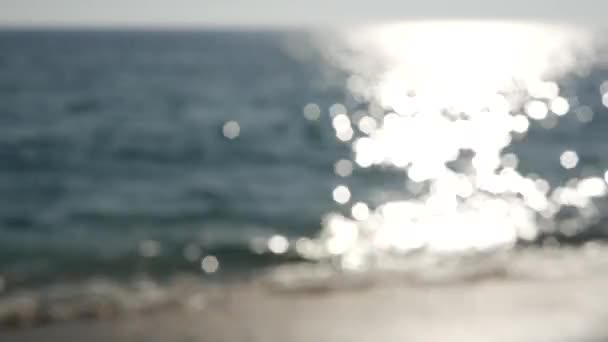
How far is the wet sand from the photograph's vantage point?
25.5 feet

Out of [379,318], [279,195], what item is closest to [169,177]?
[279,195]

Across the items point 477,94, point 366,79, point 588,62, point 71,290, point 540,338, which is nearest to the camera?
point 540,338

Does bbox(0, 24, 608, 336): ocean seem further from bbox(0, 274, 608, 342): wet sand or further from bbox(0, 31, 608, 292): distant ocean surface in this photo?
bbox(0, 274, 608, 342): wet sand

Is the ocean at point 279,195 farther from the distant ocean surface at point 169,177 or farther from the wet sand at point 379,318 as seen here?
the wet sand at point 379,318

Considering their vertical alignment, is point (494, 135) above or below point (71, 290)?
above

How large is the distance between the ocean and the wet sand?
2.89 feet

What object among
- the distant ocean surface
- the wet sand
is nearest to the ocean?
the distant ocean surface

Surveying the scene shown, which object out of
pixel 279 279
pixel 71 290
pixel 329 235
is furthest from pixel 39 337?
pixel 329 235

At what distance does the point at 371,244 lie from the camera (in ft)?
43.5

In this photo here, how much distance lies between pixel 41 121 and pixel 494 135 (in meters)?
17.1

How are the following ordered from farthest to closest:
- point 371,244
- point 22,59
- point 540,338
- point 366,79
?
point 22,59 → point 366,79 → point 371,244 → point 540,338

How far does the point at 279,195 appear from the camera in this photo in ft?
54.9

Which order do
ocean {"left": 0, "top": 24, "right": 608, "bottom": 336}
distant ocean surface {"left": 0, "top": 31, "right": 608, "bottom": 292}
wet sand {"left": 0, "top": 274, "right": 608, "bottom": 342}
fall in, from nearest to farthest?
wet sand {"left": 0, "top": 274, "right": 608, "bottom": 342}, ocean {"left": 0, "top": 24, "right": 608, "bottom": 336}, distant ocean surface {"left": 0, "top": 31, "right": 608, "bottom": 292}

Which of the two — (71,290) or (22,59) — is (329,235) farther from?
(22,59)
